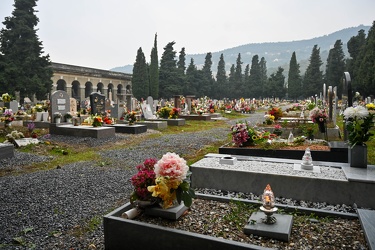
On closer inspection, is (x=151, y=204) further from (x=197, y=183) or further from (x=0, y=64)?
(x=0, y=64)

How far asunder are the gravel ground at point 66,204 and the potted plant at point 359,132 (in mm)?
1298

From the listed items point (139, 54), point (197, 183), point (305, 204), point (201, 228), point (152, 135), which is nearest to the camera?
point (201, 228)

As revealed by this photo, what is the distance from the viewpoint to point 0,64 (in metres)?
31.3

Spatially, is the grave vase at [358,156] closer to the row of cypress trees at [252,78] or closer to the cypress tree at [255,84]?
the row of cypress trees at [252,78]

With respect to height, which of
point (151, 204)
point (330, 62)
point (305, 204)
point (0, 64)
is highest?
point (330, 62)

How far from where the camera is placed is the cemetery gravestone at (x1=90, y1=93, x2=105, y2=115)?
56.7 feet

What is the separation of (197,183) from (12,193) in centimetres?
360

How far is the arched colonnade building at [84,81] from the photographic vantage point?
46719 millimetres

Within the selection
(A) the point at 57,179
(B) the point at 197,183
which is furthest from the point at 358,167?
(A) the point at 57,179

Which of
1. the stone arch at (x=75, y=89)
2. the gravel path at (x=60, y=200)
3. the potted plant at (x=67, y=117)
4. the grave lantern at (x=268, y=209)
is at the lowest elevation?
the gravel path at (x=60, y=200)

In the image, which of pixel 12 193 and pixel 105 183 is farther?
pixel 105 183

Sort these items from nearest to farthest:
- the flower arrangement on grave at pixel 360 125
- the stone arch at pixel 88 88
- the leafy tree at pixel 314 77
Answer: the flower arrangement on grave at pixel 360 125, the stone arch at pixel 88 88, the leafy tree at pixel 314 77

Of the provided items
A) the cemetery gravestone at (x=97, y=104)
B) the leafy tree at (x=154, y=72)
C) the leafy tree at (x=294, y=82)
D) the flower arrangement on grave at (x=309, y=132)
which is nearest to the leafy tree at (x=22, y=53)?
the cemetery gravestone at (x=97, y=104)

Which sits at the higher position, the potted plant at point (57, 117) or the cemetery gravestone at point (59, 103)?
the cemetery gravestone at point (59, 103)
